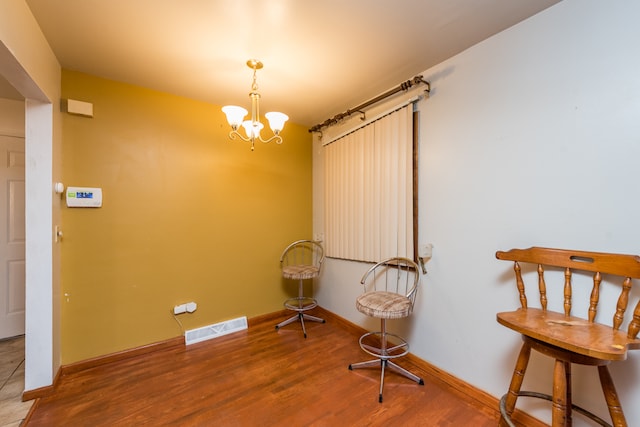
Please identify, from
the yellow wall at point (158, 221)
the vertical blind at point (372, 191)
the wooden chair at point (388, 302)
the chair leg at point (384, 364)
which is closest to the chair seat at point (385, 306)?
the wooden chair at point (388, 302)

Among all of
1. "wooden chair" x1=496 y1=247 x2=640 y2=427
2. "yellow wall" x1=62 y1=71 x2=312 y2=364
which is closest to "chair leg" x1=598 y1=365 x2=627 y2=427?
"wooden chair" x1=496 y1=247 x2=640 y2=427

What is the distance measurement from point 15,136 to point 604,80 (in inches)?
187

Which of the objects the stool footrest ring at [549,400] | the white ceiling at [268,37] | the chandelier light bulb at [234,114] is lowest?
the stool footrest ring at [549,400]

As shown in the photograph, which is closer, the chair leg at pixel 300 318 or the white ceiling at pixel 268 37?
the white ceiling at pixel 268 37

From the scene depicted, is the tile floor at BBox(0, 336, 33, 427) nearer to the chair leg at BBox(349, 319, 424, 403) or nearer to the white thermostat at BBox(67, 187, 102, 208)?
the white thermostat at BBox(67, 187, 102, 208)

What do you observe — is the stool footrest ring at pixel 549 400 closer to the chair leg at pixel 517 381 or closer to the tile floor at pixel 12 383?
the chair leg at pixel 517 381

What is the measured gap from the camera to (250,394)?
175 cm

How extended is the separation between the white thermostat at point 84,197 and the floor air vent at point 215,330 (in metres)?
1.46

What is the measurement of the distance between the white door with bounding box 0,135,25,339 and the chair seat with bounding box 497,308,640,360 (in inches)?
170

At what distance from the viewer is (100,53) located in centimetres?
180

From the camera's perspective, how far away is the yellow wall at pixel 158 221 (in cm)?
207

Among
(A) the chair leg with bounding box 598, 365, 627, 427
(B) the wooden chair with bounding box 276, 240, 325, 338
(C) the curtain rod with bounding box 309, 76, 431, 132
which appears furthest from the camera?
(B) the wooden chair with bounding box 276, 240, 325, 338

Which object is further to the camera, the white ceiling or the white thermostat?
the white thermostat

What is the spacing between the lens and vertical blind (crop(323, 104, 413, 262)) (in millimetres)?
2178
